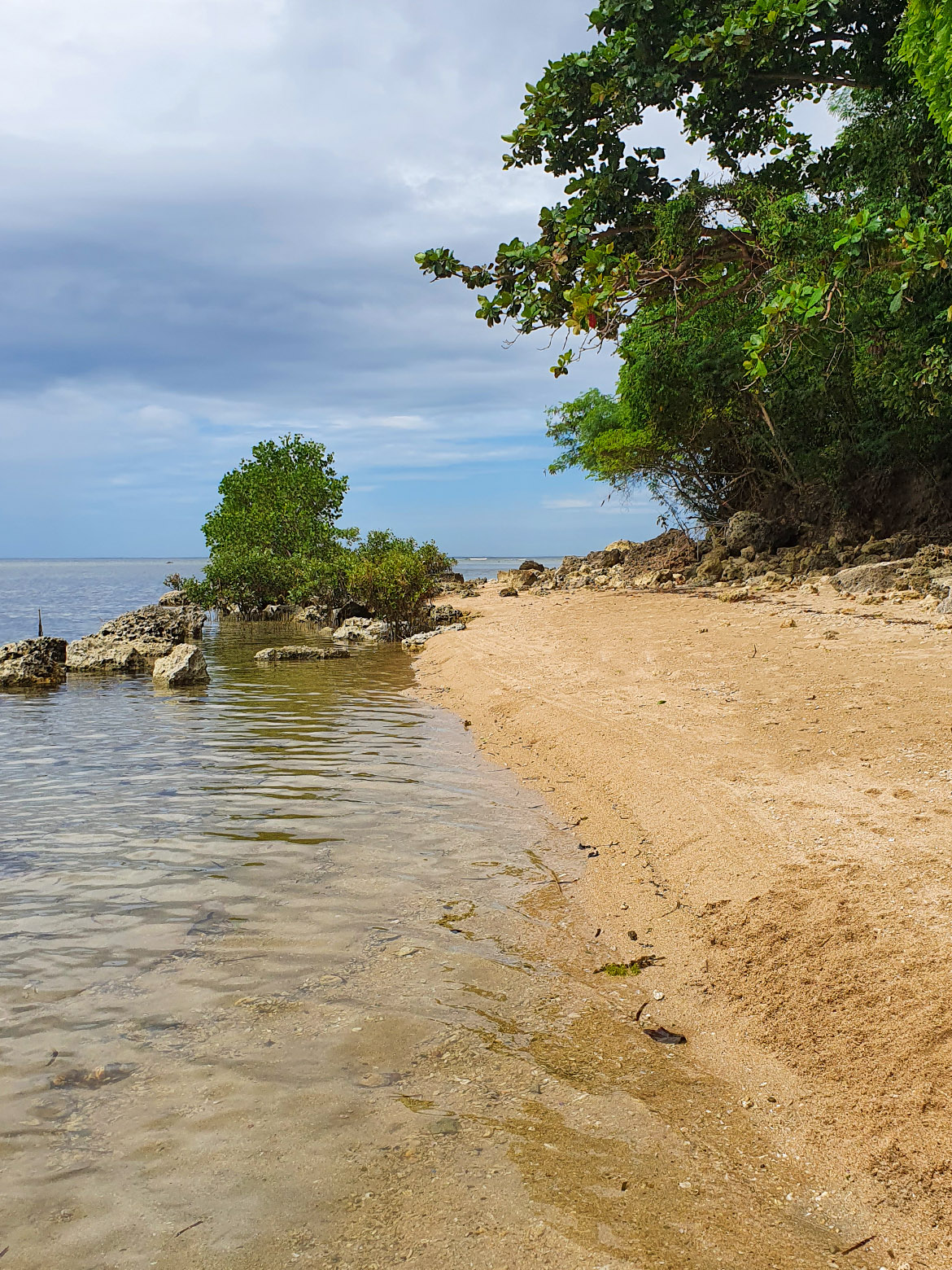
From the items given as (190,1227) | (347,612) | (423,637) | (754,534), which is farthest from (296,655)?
(190,1227)

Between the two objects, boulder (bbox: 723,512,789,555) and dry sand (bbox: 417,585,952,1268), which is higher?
boulder (bbox: 723,512,789,555)

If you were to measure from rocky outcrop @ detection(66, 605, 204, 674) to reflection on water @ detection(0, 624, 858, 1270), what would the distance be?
1081 cm

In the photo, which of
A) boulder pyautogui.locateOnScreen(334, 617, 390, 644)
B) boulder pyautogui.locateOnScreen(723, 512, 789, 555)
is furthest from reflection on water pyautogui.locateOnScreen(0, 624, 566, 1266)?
boulder pyautogui.locateOnScreen(723, 512, 789, 555)

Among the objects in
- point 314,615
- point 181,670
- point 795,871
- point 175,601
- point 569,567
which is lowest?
point 795,871

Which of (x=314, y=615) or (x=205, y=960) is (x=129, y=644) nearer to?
(x=314, y=615)

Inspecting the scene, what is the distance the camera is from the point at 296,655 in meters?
17.8

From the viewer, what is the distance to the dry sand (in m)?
2.85

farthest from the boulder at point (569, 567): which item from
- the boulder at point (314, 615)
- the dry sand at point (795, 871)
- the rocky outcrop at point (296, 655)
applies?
the dry sand at point (795, 871)

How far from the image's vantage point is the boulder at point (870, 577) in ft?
50.2

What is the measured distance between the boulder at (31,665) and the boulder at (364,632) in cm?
760

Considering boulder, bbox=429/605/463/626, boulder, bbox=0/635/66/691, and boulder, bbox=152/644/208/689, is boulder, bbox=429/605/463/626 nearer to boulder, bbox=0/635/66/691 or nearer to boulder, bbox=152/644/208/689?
boulder, bbox=152/644/208/689

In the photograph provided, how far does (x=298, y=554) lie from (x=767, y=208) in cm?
2150

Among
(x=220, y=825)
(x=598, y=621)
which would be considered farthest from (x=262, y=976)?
(x=598, y=621)

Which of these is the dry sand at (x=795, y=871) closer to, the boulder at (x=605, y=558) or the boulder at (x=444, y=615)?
the boulder at (x=444, y=615)
